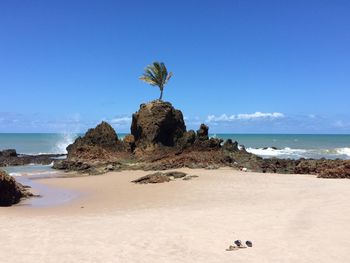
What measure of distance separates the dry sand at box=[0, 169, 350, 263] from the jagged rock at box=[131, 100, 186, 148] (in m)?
15.4

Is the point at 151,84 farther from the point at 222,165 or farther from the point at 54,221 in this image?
the point at 54,221

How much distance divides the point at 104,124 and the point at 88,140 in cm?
191

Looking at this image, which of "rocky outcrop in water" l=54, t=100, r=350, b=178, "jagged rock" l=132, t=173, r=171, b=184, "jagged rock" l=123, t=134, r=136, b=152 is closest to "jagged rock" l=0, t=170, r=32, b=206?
"jagged rock" l=132, t=173, r=171, b=184

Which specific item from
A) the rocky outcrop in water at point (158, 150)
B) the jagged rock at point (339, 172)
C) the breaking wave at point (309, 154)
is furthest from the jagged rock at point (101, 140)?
the breaking wave at point (309, 154)

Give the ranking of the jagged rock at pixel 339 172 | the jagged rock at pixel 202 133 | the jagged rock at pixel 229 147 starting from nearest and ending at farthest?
the jagged rock at pixel 339 172, the jagged rock at pixel 202 133, the jagged rock at pixel 229 147

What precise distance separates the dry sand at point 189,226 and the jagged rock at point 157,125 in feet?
50.6

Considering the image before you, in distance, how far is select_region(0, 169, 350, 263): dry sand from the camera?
799 centimetres

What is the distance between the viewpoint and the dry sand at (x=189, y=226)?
26.2ft

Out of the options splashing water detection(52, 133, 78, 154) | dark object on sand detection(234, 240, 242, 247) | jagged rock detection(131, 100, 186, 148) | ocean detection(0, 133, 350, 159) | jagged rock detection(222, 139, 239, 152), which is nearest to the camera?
dark object on sand detection(234, 240, 242, 247)

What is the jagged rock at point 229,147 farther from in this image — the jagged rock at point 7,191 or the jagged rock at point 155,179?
the jagged rock at point 7,191

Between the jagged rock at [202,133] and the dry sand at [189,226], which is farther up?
the jagged rock at [202,133]

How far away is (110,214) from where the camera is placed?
41.7 feet

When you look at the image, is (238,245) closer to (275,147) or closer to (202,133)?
(202,133)

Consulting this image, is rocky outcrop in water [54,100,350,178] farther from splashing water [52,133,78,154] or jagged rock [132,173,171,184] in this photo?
splashing water [52,133,78,154]
